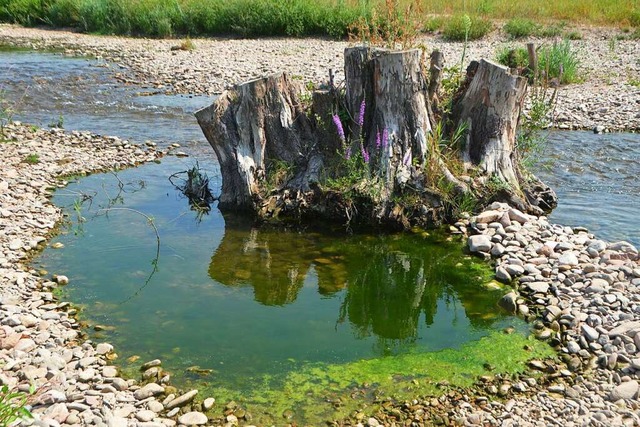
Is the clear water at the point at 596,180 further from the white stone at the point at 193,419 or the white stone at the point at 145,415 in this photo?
the white stone at the point at 145,415

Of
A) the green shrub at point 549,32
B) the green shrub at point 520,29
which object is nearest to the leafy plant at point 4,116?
the green shrub at point 520,29

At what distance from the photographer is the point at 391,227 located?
28.1 feet

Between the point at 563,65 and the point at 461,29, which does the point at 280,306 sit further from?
the point at 461,29

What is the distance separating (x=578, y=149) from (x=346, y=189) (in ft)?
17.1

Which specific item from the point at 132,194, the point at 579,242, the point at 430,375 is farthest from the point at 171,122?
the point at 430,375

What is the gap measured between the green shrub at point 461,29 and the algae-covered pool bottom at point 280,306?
49.6 ft

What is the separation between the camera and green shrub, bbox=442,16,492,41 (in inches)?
880

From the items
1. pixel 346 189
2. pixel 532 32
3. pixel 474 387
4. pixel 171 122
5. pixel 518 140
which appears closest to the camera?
pixel 474 387

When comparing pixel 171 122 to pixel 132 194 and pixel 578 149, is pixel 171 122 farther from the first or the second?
pixel 578 149

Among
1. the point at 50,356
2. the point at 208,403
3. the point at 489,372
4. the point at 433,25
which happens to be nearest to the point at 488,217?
the point at 489,372

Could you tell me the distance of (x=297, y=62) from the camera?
19609mm

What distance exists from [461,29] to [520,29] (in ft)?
6.78

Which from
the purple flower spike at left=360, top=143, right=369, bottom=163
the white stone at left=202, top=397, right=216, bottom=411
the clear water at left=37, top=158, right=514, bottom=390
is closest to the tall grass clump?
the purple flower spike at left=360, top=143, right=369, bottom=163

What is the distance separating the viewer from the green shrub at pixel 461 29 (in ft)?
73.4
